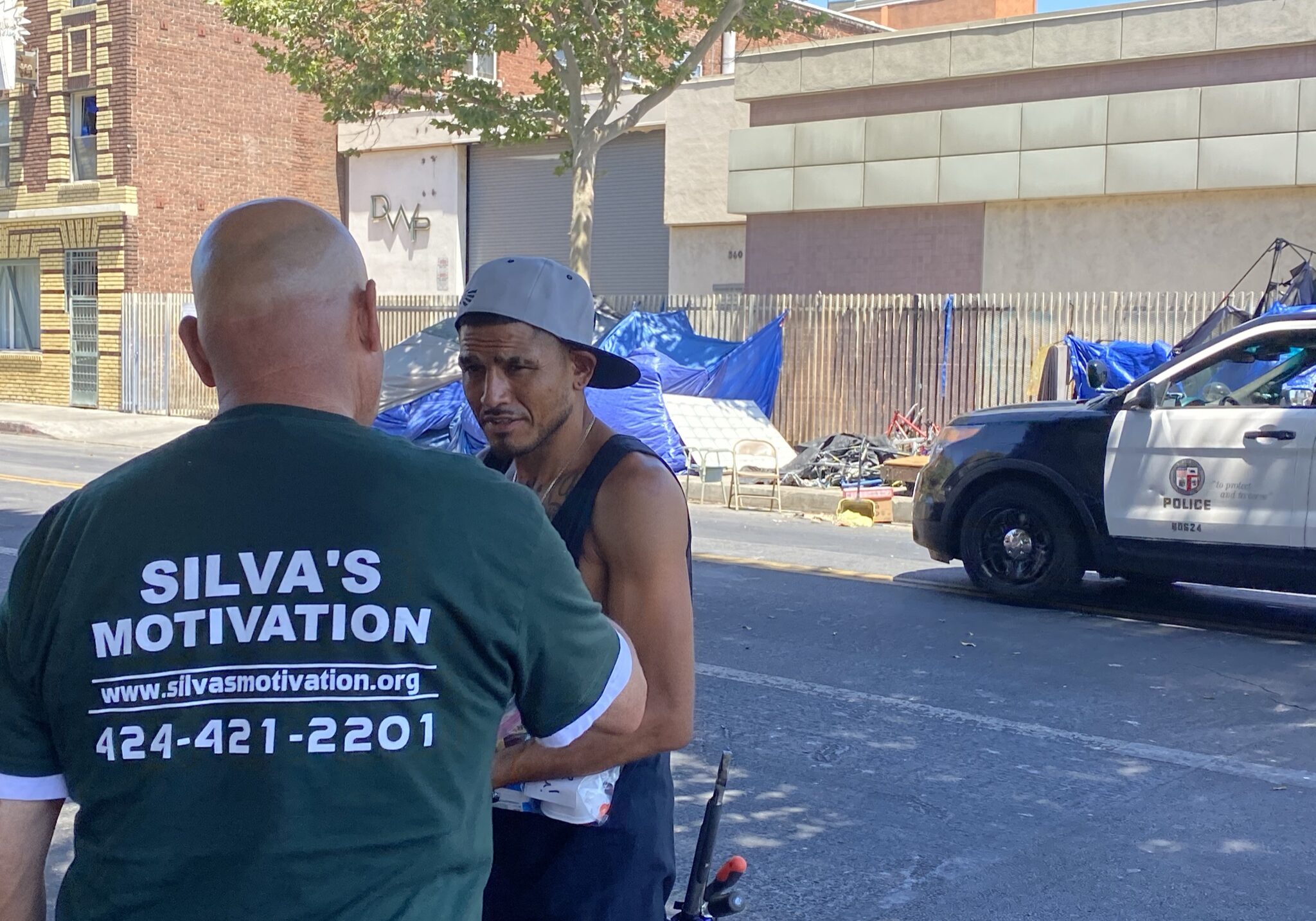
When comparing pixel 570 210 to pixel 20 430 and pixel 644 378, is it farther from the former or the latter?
pixel 644 378

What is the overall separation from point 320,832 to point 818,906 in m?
3.28

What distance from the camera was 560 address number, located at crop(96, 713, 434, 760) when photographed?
1656 mm

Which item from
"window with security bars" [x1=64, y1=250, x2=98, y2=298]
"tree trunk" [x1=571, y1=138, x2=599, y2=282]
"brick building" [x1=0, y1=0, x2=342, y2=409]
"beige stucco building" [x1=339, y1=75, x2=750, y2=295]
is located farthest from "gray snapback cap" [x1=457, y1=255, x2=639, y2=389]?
"window with security bars" [x1=64, y1=250, x2=98, y2=298]

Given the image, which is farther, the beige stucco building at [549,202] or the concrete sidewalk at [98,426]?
the beige stucco building at [549,202]

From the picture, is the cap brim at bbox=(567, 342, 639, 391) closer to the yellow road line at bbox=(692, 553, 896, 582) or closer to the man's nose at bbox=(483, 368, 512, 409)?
the man's nose at bbox=(483, 368, 512, 409)

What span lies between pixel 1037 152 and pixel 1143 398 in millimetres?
12008

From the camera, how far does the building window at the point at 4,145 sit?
3083 cm

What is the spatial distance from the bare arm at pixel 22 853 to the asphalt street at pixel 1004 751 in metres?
3.04

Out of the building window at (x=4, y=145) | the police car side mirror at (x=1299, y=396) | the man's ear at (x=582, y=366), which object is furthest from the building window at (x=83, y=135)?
the man's ear at (x=582, y=366)

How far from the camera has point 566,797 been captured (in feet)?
7.66

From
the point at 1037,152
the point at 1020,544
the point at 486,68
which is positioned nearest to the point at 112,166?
the point at 486,68

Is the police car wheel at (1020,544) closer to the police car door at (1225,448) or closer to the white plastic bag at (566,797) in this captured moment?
the police car door at (1225,448)

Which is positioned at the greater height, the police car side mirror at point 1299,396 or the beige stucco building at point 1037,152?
the beige stucco building at point 1037,152

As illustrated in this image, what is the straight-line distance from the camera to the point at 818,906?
4.65m
